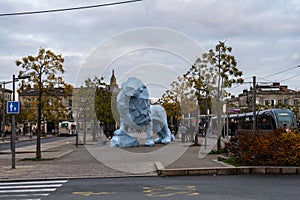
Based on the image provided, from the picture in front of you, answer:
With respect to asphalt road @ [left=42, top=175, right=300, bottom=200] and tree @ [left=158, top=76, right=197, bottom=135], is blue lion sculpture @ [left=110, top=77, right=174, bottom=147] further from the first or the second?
asphalt road @ [left=42, top=175, right=300, bottom=200]

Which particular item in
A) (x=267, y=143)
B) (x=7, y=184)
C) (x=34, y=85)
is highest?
(x=34, y=85)

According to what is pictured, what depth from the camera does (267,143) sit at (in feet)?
56.7

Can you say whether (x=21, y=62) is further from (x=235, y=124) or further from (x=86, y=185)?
(x=235, y=124)

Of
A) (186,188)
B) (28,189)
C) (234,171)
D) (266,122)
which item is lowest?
(28,189)

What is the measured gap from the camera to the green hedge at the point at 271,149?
16.9m

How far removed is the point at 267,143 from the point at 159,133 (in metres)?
25.8

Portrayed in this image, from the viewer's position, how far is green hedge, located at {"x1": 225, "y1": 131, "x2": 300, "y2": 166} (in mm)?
16891

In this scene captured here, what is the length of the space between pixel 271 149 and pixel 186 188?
540cm

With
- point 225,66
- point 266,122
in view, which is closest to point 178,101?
point 266,122

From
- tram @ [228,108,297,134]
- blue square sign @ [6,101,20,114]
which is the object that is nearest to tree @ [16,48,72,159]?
blue square sign @ [6,101,20,114]

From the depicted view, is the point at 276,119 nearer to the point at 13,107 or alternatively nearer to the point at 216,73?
the point at 216,73

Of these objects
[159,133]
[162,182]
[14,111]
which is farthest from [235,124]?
[162,182]

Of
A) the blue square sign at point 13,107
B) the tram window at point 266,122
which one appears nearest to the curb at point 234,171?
the blue square sign at point 13,107

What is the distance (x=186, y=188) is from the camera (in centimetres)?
1287
